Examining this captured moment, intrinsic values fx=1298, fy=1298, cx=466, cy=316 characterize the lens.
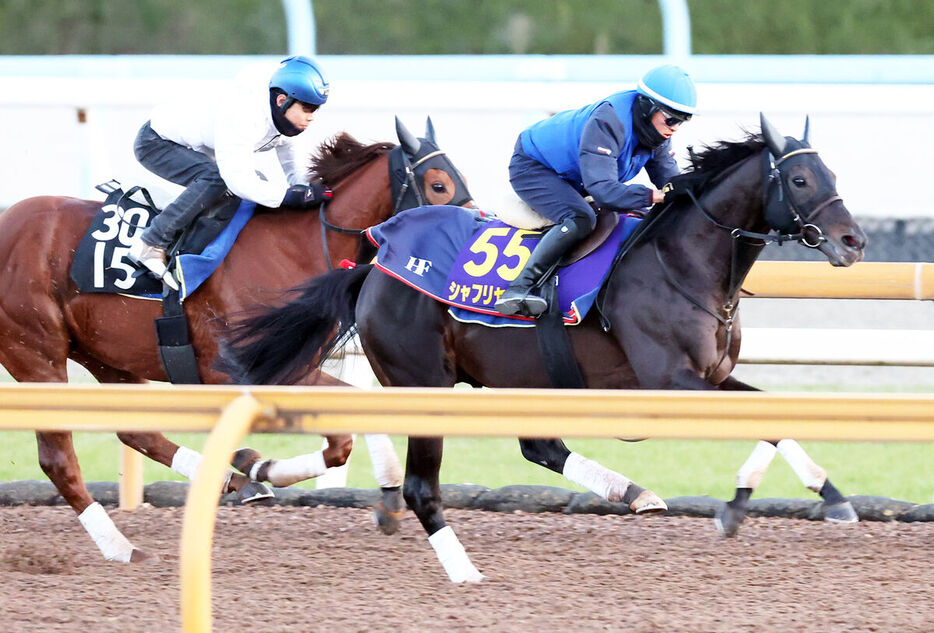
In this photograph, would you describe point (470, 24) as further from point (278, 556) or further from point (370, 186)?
point (278, 556)

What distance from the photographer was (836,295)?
526cm

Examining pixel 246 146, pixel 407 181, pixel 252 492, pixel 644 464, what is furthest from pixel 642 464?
pixel 246 146

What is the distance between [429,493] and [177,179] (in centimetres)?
179

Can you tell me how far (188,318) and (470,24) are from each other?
1377 cm

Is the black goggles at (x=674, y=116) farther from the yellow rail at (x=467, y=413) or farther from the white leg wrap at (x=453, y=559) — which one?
the yellow rail at (x=467, y=413)

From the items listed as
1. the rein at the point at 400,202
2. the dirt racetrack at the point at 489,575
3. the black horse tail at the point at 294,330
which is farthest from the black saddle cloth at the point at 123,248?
the dirt racetrack at the point at 489,575

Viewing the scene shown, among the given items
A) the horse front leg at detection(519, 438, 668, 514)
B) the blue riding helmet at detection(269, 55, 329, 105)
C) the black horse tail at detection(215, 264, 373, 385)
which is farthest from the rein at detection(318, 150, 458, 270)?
the horse front leg at detection(519, 438, 668, 514)

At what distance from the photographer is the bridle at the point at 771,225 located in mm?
4145

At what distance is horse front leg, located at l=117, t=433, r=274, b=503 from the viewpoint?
500 cm

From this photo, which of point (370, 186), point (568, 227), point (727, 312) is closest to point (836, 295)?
point (727, 312)

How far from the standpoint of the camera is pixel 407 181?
204 inches

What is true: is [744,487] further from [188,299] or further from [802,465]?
[188,299]

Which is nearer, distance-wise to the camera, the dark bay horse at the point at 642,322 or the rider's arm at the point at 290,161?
the dark bay horse at the point at 642,322

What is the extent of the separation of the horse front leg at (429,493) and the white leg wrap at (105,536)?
3.30ft
